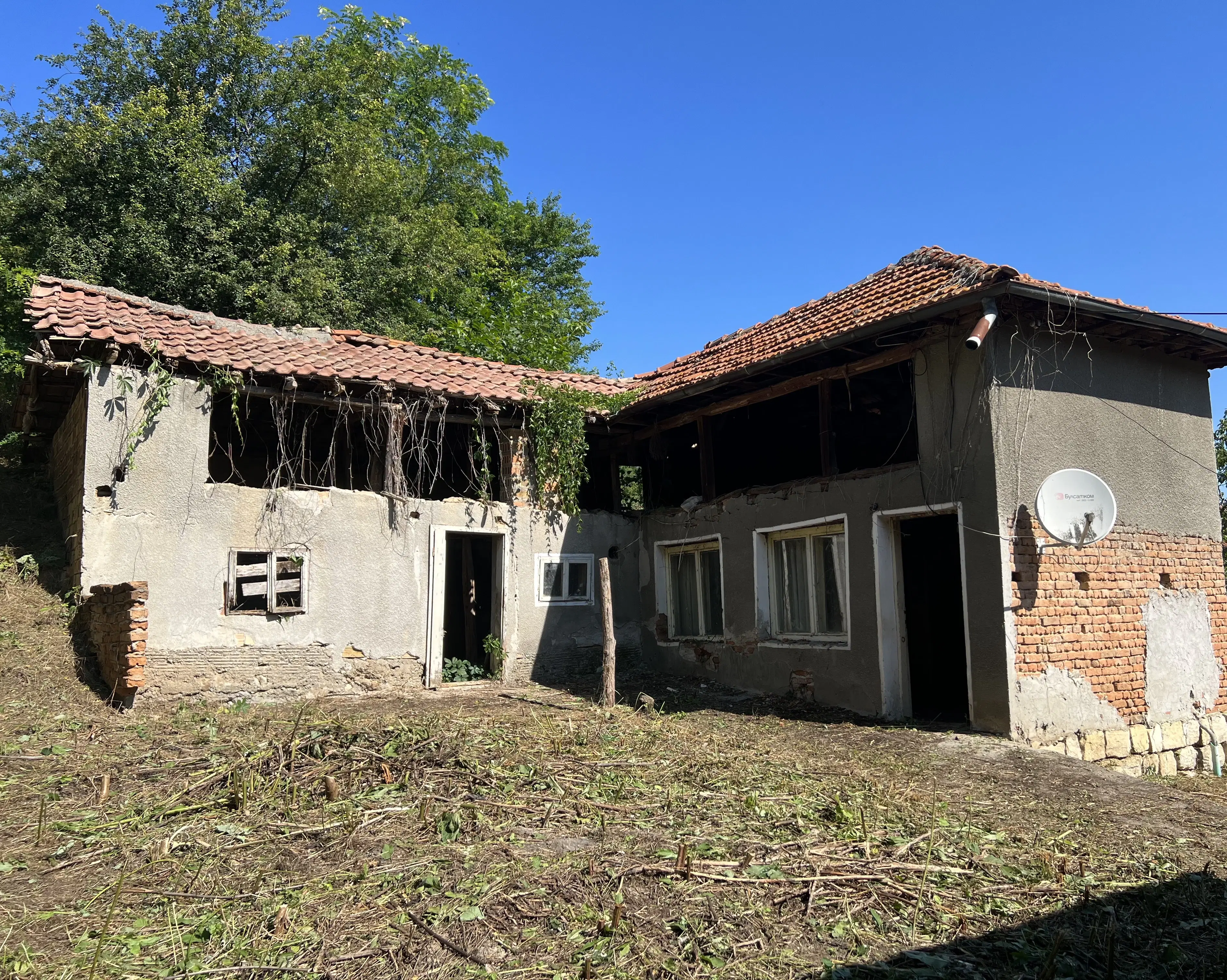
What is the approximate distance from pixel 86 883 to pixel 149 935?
0.86 meters

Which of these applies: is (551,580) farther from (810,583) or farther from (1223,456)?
(1223,456)

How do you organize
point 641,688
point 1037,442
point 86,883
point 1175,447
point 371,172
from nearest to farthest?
point 86,883, point 1037,442, point 1175,447, point 641,688, point 371,172

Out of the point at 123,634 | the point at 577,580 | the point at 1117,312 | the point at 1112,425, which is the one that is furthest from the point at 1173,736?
the point at 123,634

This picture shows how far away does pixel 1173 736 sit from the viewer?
895 cm

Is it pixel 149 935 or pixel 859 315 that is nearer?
pixel 149 935

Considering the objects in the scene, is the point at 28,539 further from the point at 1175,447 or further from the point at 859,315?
the point at 1175,447

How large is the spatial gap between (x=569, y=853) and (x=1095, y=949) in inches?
105

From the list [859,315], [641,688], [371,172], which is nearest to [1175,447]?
[859,315]

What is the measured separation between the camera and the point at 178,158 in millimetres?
15578

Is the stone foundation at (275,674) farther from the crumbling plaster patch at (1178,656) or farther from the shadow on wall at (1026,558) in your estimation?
the crumbling plaster patch at (1178,656)

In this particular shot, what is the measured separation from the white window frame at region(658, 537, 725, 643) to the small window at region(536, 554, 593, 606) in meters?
1.11

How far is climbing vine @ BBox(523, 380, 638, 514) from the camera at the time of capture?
11766 millimetres

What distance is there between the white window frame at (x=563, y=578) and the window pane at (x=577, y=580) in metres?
0.01

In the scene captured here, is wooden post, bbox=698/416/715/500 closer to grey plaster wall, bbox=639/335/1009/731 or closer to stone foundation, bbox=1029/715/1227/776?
grey plaster wall, bbox=639/335/1009/731
